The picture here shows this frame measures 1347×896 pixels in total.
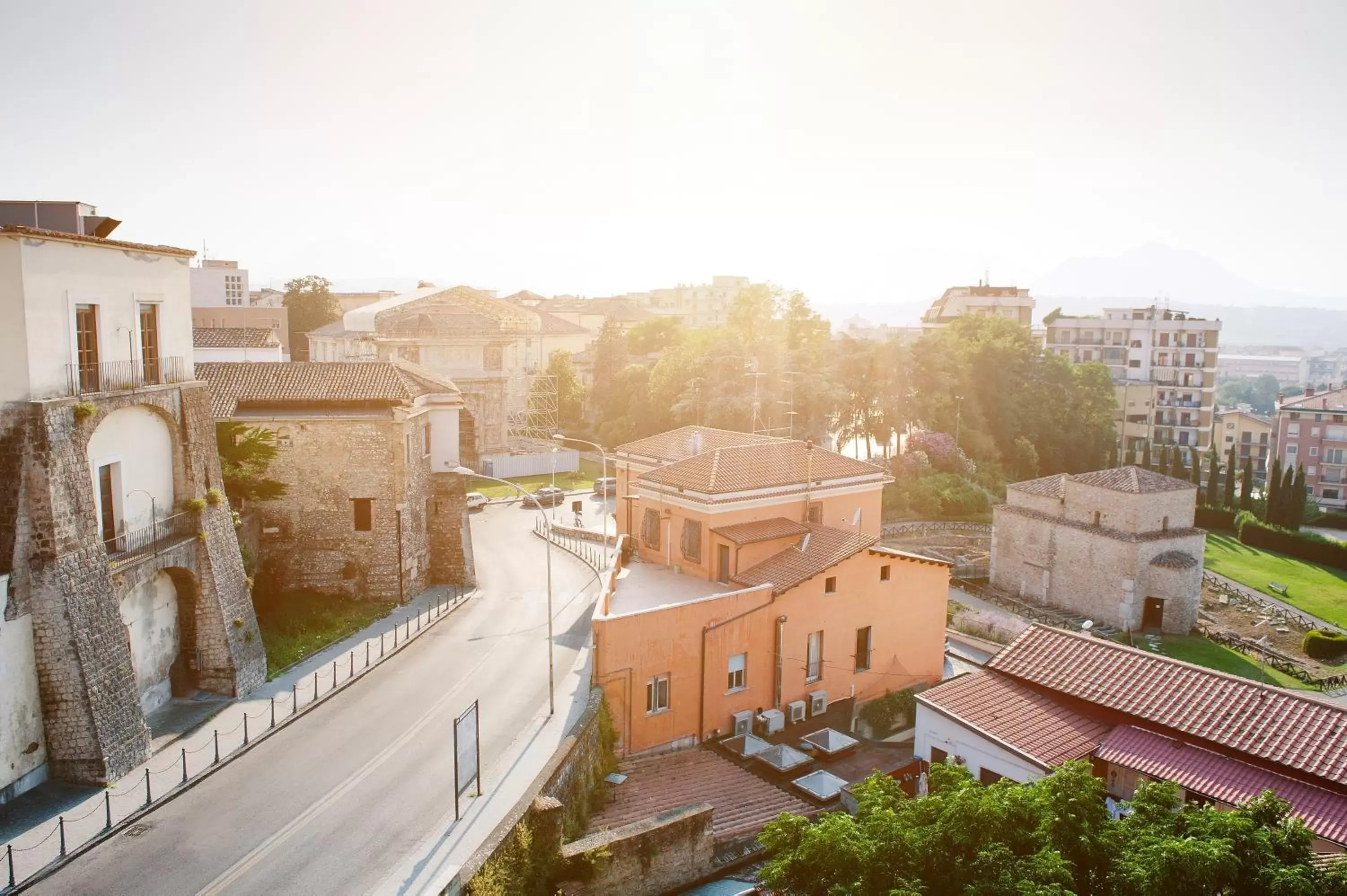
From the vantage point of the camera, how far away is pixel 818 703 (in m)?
27.3

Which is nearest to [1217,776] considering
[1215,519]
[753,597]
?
[753,597]

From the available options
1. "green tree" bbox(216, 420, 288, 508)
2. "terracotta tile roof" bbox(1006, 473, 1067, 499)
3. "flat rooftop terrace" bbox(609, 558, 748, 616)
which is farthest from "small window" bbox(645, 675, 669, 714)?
"terracotta tile roof" bbox(1006, 473, 1067, 499)

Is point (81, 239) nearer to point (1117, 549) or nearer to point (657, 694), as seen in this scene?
point (657, 694)

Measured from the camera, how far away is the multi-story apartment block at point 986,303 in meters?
99.8

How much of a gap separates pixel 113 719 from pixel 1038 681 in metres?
20.8

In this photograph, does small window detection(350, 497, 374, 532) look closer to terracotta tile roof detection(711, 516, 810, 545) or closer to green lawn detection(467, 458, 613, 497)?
terracotta tile roof detection(711, 516, 810, 545)

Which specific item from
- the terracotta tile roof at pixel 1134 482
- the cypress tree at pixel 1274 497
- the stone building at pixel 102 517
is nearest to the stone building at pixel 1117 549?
the terracotta tile roof at pixel 1134 482

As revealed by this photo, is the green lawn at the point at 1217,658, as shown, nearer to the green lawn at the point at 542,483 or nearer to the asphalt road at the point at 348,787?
the asphalt road at the point at 348,787

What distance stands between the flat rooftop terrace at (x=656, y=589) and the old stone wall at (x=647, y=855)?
6.55 m

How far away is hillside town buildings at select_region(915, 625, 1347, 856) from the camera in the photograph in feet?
59.3

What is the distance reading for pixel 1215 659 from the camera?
1489 inches

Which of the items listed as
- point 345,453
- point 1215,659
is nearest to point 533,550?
point 345,453

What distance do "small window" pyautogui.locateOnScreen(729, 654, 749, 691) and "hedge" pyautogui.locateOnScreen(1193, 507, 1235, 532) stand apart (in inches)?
1999

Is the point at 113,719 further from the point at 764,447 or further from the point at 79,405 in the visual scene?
the point at 764,447
